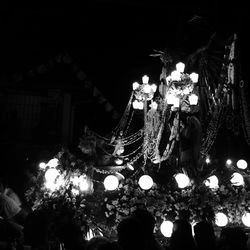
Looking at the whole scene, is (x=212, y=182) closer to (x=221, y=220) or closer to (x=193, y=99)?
(x=221, y=220)

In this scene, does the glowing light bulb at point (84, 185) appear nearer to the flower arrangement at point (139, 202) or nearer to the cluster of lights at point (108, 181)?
the cluster of lights at point (108, 181)

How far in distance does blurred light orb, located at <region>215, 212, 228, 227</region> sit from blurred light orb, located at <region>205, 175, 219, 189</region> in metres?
0.80

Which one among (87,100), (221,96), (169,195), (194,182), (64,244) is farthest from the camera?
(87,100)

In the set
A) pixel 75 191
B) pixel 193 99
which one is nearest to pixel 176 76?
pixel 193 99

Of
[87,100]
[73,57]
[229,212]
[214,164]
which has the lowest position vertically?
[229,212]

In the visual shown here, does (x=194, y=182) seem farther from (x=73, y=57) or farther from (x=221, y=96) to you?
(x=73, y=57)

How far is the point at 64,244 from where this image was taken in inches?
158

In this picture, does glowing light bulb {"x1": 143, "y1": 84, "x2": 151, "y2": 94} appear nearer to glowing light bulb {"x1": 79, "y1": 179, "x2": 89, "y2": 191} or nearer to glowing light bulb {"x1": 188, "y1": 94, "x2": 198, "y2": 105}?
glowing light bulb {"x1": 188, "y1": 94, "x2": 198, "y2": 105}

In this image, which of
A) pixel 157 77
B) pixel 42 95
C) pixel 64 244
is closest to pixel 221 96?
pixel 157 77

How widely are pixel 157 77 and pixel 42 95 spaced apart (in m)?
4.92

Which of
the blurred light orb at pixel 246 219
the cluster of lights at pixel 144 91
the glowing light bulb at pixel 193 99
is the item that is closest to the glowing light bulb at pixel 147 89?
the cluster of lights at pixel 144 91

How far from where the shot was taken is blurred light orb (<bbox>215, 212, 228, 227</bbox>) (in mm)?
7738

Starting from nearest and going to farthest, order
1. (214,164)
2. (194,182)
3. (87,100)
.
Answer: (194,182) → (214,164) → (87,100)

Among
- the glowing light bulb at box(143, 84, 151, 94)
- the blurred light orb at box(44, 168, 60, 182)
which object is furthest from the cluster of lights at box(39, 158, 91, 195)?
the glowing light bulb at box(143, 84, 151, 94)
